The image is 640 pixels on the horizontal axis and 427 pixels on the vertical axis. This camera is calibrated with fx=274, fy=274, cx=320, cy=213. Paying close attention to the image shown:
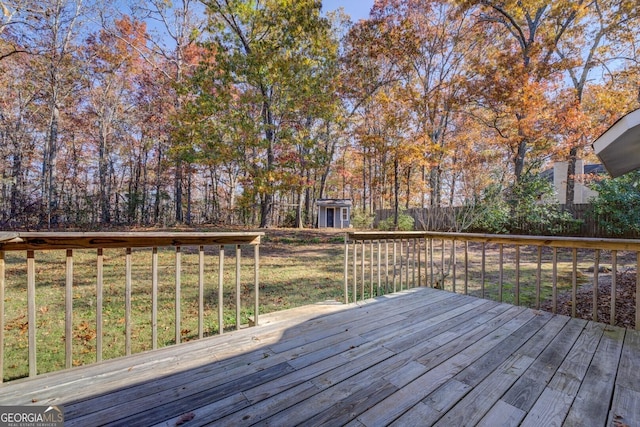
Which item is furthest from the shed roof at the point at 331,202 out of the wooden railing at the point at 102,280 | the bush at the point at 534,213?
the wooden railing at the point at 102,280

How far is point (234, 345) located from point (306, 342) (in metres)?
0.57

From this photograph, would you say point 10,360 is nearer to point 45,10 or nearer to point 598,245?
point 598,245

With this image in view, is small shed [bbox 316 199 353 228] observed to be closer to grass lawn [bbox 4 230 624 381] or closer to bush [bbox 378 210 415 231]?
bush [bbox 378 210 415 231]

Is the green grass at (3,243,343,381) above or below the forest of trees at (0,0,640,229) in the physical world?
below

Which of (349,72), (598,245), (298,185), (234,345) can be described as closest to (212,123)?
(298,185)

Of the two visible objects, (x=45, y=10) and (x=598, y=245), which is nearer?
(x=598, y=245)

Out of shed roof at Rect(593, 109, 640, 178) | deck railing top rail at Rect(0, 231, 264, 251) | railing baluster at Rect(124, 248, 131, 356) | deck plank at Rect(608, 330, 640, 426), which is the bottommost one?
deck plank at Rect(608, 330, 640, 426)

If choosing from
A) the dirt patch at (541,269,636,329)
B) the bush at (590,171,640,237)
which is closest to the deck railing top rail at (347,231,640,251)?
the dirt patch at (541,269,636,329)

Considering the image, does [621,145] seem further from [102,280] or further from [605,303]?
[102,280]

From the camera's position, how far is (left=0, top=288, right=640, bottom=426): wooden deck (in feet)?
Result: 4.56

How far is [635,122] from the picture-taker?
198 centimetres

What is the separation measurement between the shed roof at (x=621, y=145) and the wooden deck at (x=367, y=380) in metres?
1.60

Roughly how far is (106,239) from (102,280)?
930 millimetres
